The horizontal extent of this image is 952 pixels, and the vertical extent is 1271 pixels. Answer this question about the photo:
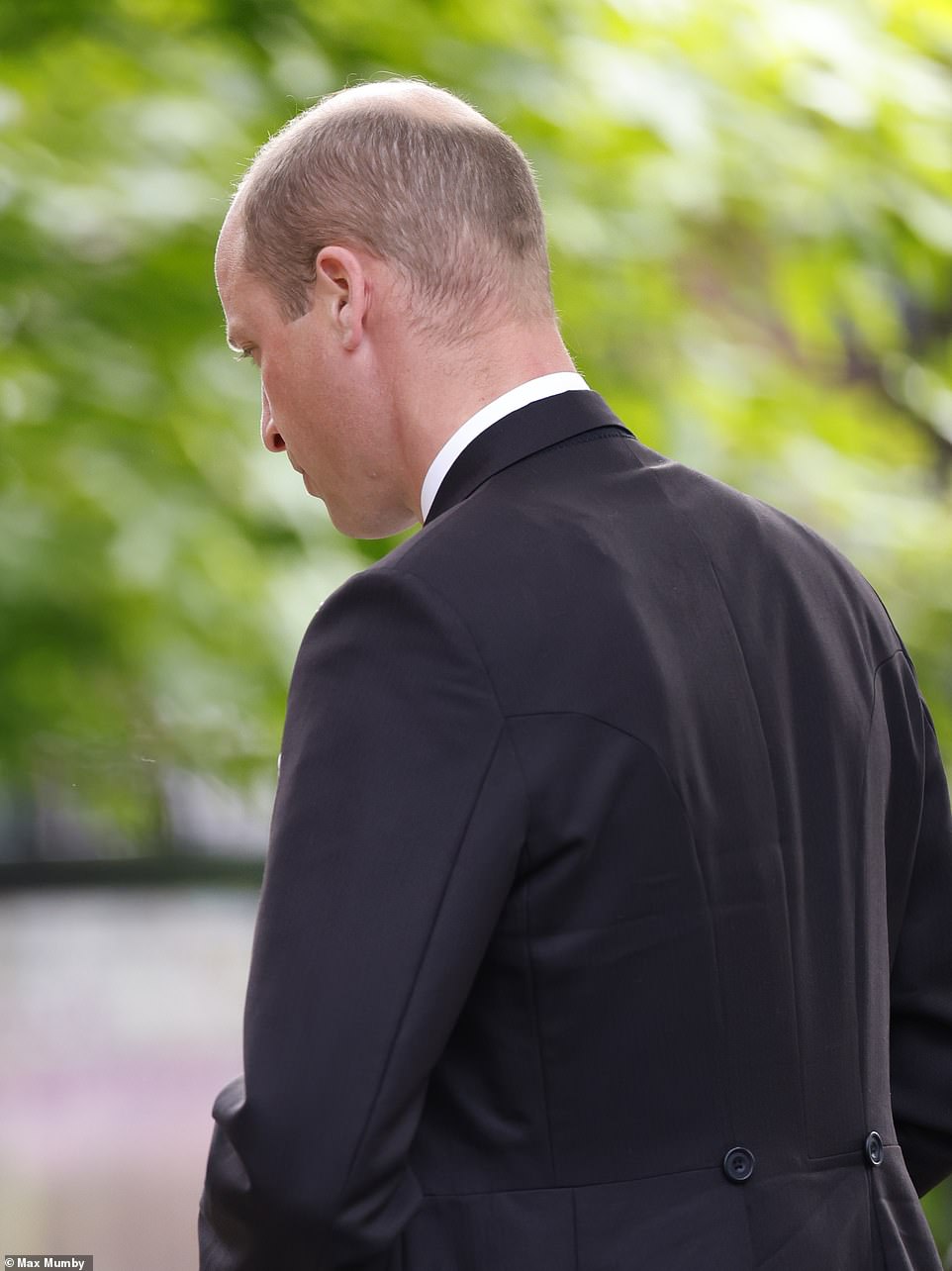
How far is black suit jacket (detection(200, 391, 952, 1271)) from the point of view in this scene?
42.4 inches

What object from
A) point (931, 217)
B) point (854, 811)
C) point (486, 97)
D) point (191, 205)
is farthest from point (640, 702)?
point (931, 217)

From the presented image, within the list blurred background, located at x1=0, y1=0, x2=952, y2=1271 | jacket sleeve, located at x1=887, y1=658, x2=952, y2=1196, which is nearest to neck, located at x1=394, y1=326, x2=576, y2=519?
jacket sleeve, located at x1=887, y1=658, x2=952, y2=1196

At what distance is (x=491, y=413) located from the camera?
128 centimetres

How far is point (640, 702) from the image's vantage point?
1135 mm

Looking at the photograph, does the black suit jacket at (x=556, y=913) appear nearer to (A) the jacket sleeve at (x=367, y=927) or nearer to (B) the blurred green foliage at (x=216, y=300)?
(A) the jacket sleeve at (x=367, y=927)

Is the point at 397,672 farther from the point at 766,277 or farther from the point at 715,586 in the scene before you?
the point at 766,277

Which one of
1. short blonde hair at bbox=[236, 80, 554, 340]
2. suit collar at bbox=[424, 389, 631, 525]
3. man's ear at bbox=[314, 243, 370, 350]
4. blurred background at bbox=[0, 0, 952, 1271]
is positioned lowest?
blurred background at bbox=[0, 0, 952, 1271]

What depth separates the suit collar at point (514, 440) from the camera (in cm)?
125

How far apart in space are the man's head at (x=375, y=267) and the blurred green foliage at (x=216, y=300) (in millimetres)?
735

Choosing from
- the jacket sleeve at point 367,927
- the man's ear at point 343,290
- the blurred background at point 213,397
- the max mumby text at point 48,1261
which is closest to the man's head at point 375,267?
the man's ear at point 343,290

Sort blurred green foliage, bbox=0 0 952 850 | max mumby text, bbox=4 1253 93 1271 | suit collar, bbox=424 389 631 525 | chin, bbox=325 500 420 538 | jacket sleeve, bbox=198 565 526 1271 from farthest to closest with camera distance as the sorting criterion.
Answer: max mumby text, bbox=4 1253 93 1271
blurred green foliage, bbox=0 0 952 850
chin, bbox=325 500 420 538
suit collar, bbox=424 389 631 525
jacket sleeve, bbox=198 565 526 1271

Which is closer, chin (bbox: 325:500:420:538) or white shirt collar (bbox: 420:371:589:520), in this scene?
white shirt collar (bbox: 420:371:589:520)

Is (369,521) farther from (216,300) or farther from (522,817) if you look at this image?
(216,300)

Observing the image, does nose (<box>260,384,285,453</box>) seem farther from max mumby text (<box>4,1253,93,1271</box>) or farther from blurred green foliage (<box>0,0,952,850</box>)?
max mumby text (<box>4,1253,93,1271</box>)
